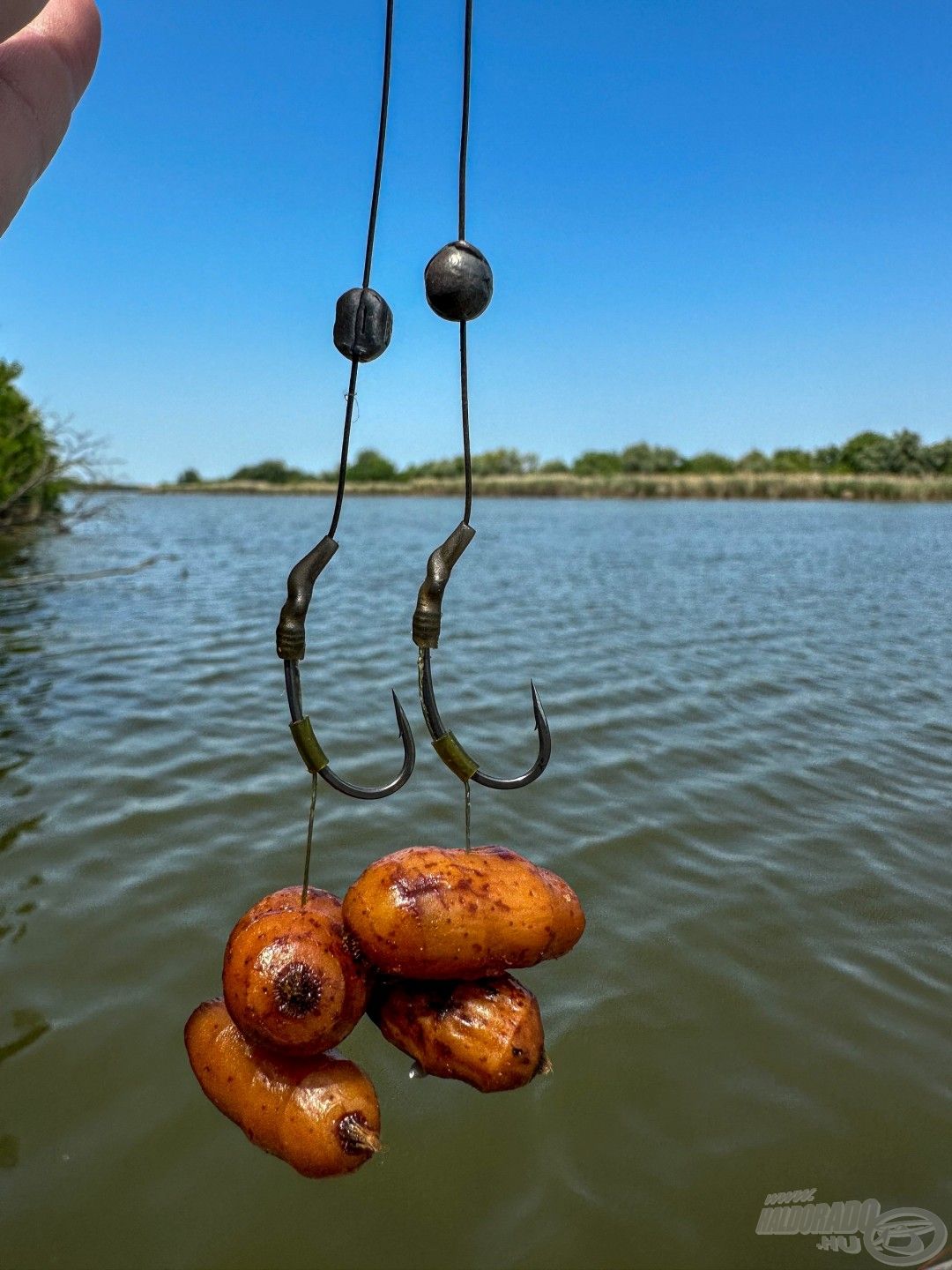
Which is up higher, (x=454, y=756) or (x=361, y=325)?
(x=361, y=325)

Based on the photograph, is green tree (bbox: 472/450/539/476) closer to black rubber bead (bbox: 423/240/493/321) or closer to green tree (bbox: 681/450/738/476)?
green tree (bbox: 681/450/738/476)

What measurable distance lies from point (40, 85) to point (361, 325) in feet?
2.47

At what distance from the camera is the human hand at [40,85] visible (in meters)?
1.58

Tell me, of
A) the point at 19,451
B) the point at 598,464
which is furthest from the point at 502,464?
the point at 19,451

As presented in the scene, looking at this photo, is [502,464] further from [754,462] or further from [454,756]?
[454,756]

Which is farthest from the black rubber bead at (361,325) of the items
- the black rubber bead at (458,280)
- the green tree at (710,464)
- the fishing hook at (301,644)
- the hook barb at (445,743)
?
the green tree at (710,464)

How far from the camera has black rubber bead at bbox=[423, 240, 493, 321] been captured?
1.49 m

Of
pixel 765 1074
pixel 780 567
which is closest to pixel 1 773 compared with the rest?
pixel 765 1074

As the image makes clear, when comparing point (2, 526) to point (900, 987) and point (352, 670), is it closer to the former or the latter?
point (352, 670)

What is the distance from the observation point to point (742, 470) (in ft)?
299

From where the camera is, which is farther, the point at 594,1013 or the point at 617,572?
the point at 617,572

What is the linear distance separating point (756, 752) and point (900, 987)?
9.83 feet

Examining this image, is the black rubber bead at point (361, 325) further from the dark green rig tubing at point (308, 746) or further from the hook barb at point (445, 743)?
the dark green rig tubing at point (308, 746)

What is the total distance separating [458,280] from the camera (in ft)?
4.88
